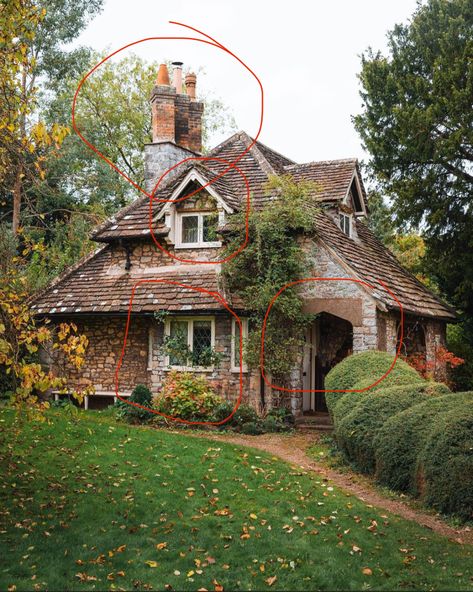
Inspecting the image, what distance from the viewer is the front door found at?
19.6 metres

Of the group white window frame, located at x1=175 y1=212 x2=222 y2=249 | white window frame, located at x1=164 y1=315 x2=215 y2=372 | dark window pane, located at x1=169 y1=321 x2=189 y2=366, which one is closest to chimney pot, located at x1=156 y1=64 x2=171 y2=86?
white window frame, located at x1=175 y1=212 x2=222 y2=249

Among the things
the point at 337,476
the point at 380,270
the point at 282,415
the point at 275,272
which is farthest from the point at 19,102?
the point at 380,270

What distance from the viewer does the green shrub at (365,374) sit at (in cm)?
1473

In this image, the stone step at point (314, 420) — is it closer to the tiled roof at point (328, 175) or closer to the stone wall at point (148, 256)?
the stone wall at point (148, 256)

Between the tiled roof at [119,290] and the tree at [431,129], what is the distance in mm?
7140

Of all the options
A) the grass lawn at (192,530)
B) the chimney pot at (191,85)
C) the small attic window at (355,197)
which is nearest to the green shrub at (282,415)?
the grass lawn at (192,530)

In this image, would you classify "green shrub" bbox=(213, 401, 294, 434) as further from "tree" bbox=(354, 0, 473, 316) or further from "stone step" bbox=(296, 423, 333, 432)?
"tree" bbox=(354, 0, 473, 316)

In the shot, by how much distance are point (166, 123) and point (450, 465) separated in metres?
15.2

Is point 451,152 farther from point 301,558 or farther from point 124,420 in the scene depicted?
point 301,558

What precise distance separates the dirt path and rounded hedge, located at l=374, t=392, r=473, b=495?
0.40 m

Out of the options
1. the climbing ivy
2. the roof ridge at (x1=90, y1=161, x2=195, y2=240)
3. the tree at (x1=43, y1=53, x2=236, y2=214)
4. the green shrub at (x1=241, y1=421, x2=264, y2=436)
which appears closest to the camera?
the green shrub at (x1=241, y1=421, x2=264, y2=436)

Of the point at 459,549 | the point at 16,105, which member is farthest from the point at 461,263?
the point at 16,105

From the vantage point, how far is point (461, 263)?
21.5 m

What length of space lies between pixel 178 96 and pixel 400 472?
49.0ft
